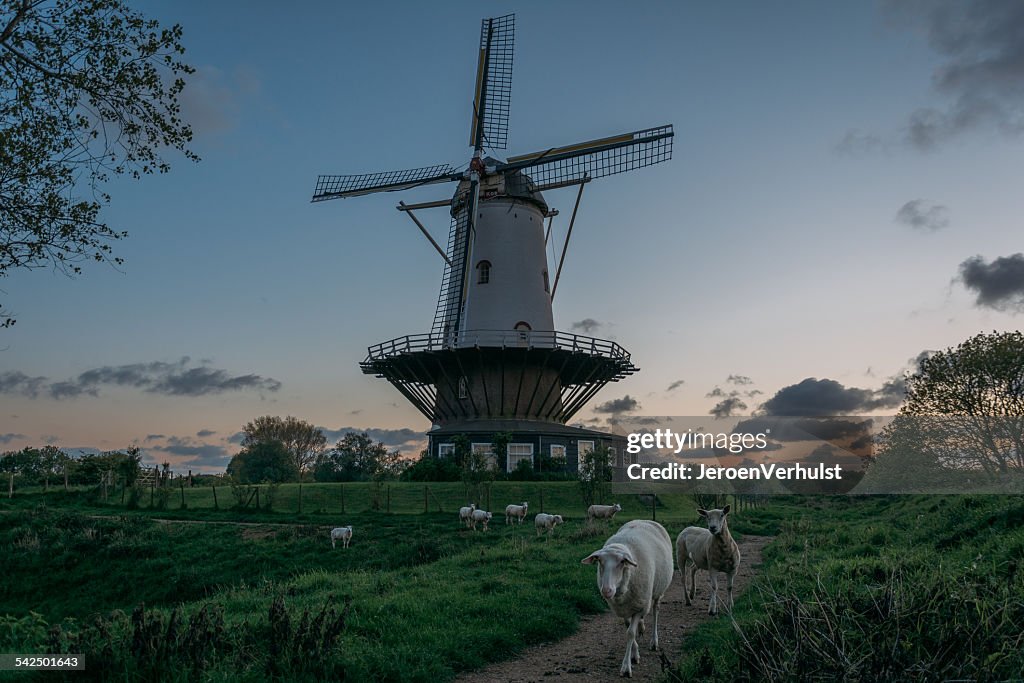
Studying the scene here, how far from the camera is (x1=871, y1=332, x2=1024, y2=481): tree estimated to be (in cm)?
2731

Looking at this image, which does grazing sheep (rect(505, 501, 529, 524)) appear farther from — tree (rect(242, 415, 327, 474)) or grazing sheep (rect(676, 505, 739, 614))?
tree (rect(242, 415, 327, 474))

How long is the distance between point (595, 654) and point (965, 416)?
27.5 metres

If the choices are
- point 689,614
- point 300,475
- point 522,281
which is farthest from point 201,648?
point 300,475

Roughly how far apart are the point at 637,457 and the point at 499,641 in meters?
33.0

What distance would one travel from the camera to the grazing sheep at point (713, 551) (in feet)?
33.3

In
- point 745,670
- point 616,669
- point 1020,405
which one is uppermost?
point 1020,405

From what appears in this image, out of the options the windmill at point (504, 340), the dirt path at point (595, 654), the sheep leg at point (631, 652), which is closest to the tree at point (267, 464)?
the windmill at point (504, 340)

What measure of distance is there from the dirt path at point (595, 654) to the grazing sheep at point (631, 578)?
195 millimetres

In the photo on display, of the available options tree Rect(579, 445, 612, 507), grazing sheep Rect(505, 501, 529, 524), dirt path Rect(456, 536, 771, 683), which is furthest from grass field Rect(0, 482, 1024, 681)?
tree Rect(579, 445, 612, 507)

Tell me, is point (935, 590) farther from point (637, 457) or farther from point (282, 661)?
point (637, 457)

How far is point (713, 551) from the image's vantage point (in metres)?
10.4

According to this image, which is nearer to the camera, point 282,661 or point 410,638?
point 282,661

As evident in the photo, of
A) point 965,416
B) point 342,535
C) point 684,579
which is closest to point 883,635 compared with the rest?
point 684,579

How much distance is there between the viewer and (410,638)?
8.13m
